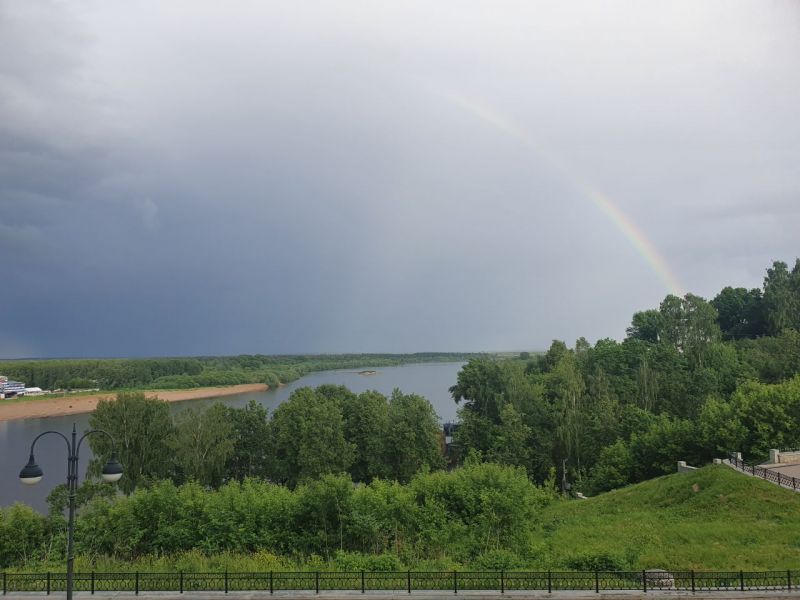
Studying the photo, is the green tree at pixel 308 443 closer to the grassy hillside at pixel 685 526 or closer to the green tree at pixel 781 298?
the grassy hillside at pixel 685 526

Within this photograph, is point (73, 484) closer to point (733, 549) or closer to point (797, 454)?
point (733, 549)

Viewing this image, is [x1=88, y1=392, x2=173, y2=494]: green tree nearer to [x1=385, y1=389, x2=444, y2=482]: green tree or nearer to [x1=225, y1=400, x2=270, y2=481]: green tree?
[x1=225, y1=400, x2=270, y2=481]: green tree

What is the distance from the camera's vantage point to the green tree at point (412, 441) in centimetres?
3634

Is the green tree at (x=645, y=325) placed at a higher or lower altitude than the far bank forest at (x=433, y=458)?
higher

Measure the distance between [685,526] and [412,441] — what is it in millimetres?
19305

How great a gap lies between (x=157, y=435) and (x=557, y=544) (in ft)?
94.0

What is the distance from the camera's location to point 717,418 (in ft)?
105

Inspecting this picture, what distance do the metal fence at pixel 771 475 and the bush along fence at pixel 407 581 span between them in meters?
11.6

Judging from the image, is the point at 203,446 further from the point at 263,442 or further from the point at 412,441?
the point at 412,441

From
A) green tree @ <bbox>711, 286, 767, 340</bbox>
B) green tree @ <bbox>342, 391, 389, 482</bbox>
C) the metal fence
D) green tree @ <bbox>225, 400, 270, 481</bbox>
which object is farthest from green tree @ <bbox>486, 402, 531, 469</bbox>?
green tree @ <bbox>711, 286, 767, 340</bbox>

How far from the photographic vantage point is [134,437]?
35562 mm

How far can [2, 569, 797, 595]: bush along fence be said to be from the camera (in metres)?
12.3

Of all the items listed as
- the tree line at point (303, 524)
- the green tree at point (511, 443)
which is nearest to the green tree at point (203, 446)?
the tree line at point (303, 524)

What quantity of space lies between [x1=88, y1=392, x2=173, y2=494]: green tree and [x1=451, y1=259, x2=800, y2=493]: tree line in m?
21.7
